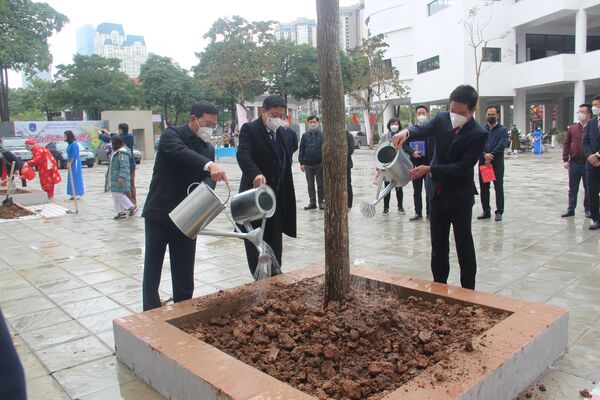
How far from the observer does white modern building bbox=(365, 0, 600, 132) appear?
83.3ft

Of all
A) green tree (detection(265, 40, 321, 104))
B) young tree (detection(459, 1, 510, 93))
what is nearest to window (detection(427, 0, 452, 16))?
young tree (detection(459, 1, 510, 93))

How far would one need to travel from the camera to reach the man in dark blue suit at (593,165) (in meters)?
6.60

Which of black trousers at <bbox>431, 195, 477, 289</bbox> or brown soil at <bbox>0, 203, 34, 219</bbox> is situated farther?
brown soil at <bbox>0, 203, 34, 219</bbox>

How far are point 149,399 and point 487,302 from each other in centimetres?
208

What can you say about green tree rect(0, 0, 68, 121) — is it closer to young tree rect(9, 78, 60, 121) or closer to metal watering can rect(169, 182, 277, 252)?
young tree rect(9, 78, 60, 121)

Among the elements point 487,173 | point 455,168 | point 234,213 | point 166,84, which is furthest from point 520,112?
point 234,213

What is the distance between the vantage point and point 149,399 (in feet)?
8.79

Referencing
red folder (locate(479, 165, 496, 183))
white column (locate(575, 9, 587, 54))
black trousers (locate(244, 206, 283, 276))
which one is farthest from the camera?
white column (locate(575, 9, 587, 54))

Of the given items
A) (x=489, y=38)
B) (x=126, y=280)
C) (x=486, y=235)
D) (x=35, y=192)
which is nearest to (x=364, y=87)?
(x=489, y=38)

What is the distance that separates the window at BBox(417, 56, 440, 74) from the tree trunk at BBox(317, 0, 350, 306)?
100ft

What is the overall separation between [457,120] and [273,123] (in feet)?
4.52

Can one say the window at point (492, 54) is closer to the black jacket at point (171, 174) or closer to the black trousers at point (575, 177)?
the black trousers at point (575, 177)

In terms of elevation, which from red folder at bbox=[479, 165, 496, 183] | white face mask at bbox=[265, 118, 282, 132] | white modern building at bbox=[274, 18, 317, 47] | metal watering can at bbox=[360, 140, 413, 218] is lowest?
red folder at bbox=[479, 165, 496, 183]

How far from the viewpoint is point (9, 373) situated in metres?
0.98
